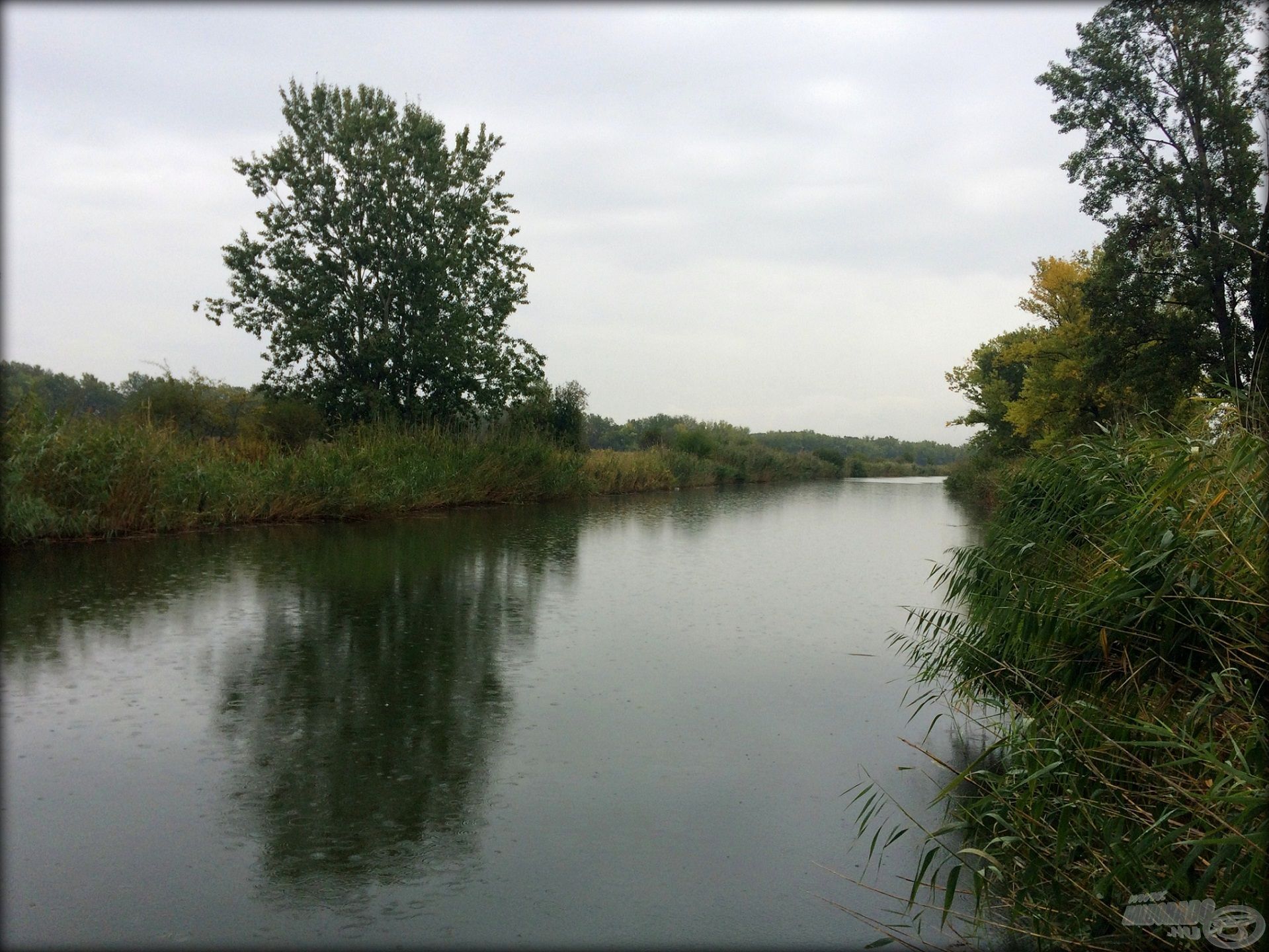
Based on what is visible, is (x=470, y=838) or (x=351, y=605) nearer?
(x=470, y=838)

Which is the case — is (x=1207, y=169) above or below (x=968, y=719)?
above

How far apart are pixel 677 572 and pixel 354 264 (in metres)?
15.6

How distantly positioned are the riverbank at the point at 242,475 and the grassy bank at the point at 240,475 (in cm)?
2

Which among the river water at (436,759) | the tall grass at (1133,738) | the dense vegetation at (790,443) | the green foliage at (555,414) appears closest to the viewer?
the tall grass at (1133,738)

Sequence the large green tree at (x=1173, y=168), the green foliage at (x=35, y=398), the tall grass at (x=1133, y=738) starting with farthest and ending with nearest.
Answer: the large green tree at (x=1173, y=168)
the green foliage at (x=35, y=398)
the tall grass at (x=1133, y=738)

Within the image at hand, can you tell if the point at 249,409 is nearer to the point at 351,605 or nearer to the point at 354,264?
the point at 354,264

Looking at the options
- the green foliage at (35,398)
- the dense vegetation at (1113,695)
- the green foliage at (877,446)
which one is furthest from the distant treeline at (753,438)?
the dense vegetation at (1113,695)

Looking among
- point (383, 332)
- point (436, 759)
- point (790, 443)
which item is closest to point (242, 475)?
point (383, 332)

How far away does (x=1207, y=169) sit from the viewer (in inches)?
750

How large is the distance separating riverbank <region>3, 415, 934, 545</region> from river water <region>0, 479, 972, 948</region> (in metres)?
1.90

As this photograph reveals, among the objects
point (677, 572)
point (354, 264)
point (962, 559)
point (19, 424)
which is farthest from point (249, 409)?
point (962, 559)

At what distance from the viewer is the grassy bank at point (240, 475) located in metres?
10.8

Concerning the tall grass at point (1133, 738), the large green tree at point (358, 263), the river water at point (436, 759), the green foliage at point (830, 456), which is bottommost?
the river water at point (436, 759)

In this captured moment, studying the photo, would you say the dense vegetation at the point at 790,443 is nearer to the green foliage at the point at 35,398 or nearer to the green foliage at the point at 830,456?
the green foliage at the point at 830,456
